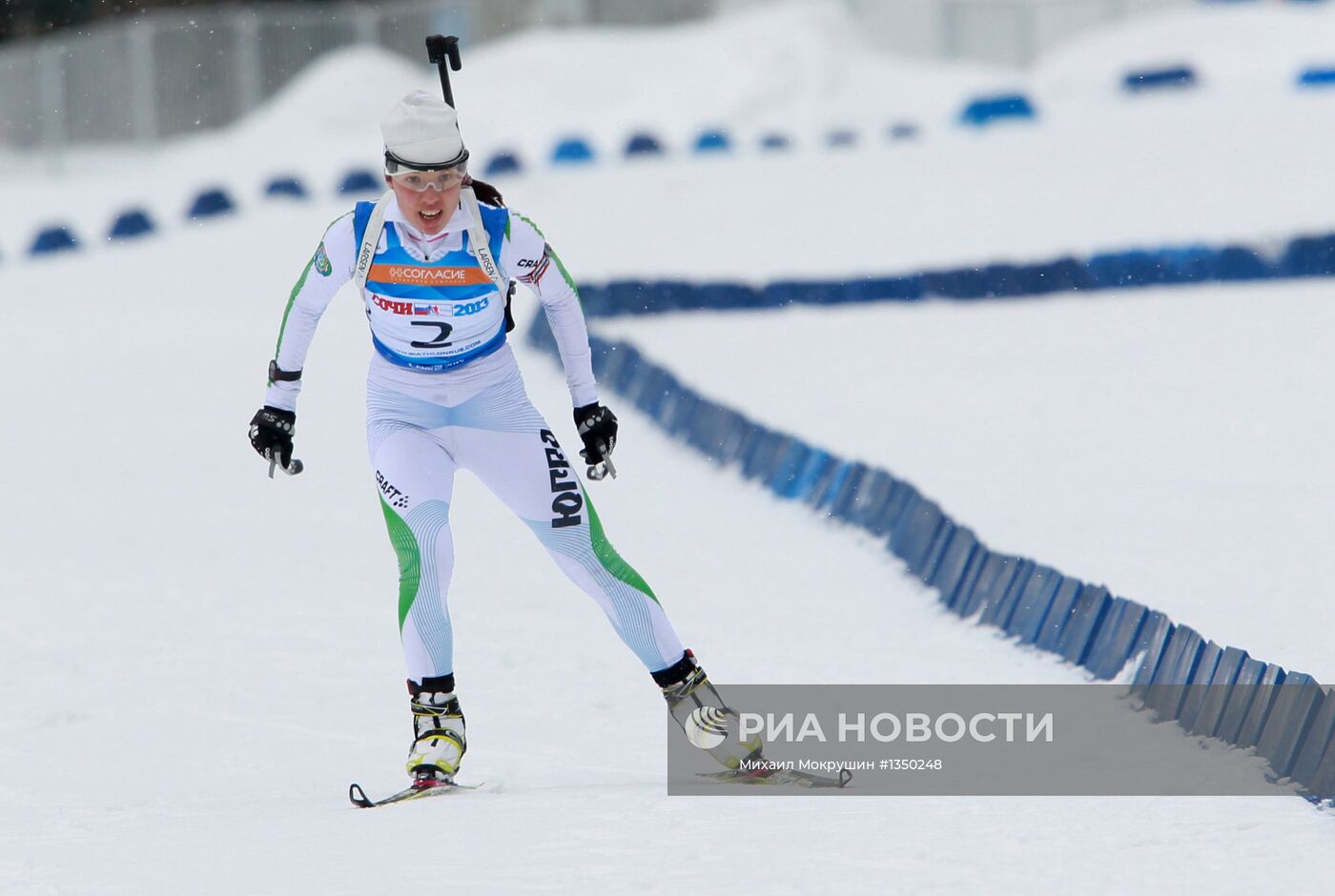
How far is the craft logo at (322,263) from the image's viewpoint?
5.60 m

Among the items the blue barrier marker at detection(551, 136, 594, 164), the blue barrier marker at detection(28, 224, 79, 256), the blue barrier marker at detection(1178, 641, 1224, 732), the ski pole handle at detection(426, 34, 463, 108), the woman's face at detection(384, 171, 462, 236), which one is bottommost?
the blue barrier marker at detection(1178, 641, 1224, 732)

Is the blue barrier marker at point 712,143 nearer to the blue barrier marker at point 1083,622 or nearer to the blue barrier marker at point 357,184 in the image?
the blue barrier marker at point 357,184

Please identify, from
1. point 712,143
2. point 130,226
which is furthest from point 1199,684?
point 712,143

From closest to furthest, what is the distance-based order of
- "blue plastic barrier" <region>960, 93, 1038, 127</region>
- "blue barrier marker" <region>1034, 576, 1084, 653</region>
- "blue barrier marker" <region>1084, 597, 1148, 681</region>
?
"blue barrier marker" <region>1084, 597, 1148, 681</region>
"blue barrier marker" <region>1034, 576, 1084, 653</region>
"blue plastic barrier" <region>960, 93, 1038, 127</region>

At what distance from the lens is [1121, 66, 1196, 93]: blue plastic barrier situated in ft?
79.0

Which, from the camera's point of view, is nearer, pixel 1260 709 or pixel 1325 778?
pixel 1325 778

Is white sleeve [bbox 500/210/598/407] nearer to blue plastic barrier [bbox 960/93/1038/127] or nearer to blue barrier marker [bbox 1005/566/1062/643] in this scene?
blue barrier marker [bbox 1005/566/1062/643]

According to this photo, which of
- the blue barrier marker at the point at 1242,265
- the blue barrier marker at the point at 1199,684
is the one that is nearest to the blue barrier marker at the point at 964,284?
the blue barrier marker at the point at 1242,265

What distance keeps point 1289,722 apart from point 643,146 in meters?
20.1

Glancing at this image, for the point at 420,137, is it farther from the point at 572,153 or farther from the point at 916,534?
the point at 572,153

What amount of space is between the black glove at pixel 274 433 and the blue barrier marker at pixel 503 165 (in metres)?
18.0

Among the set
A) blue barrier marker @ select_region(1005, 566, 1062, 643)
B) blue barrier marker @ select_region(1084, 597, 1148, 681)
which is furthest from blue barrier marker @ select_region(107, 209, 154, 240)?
blue barrier marker @ select_region(1084, 597, 1148, 681)

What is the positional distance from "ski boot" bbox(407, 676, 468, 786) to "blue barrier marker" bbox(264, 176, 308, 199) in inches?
726

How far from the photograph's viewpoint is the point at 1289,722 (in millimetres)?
5148
